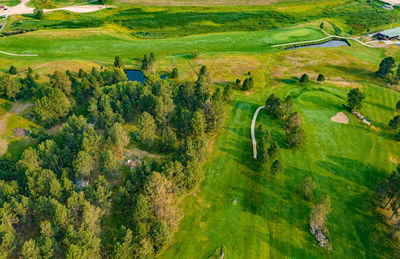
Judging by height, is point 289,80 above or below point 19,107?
above

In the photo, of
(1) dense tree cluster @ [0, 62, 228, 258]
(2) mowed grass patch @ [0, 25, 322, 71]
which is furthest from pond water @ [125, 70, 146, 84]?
(1) dense tree cluster @ [0, 62, 228, 258]

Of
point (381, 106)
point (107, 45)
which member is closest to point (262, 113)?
point (381, 106)

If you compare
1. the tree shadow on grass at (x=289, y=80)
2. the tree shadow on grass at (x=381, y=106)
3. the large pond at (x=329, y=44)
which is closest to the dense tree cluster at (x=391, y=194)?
the tree shadow on grass at (x=381, y=106)

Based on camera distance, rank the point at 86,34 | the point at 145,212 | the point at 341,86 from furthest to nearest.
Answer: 1. the point at 86,34
2. the point at 341,86
3. the point at 145,212

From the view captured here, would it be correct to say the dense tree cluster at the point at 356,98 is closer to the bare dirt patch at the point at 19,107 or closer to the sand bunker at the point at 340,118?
the sand bunker at the point at 340,118

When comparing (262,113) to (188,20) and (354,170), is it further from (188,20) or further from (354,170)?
(188,20)

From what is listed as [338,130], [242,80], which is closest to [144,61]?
[242,80]

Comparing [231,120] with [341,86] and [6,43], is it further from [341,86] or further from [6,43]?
[6,43]
